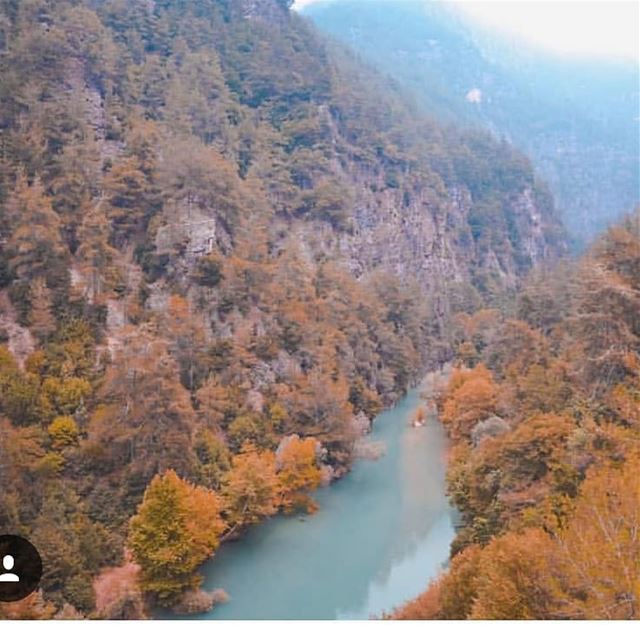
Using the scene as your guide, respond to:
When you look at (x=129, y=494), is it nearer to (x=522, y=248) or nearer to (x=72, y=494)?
(x=72, y=494)

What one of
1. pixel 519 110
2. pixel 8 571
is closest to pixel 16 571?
pixel 8 571

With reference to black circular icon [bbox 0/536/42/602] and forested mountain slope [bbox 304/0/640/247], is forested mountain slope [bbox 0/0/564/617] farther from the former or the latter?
forested mountain slope [bbox 304/0/640/247]

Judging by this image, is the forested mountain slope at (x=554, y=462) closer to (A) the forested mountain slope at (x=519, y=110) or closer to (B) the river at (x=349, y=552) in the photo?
(B) the river at (x=349, y=552)

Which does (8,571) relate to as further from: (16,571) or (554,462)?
(554,462)

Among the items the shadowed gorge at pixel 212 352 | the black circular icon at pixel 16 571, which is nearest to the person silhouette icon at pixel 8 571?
the black circular icon at pixel 16 571

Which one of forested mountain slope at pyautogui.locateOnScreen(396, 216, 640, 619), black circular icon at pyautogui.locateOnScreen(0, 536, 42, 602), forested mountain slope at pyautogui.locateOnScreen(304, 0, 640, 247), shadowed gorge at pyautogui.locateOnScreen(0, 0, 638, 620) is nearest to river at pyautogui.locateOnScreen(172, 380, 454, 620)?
shadowed gorge at pyautogui.locateOnScreen(0, 0, 638, 620)

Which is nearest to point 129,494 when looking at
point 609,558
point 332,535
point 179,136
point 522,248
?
point 332,535
